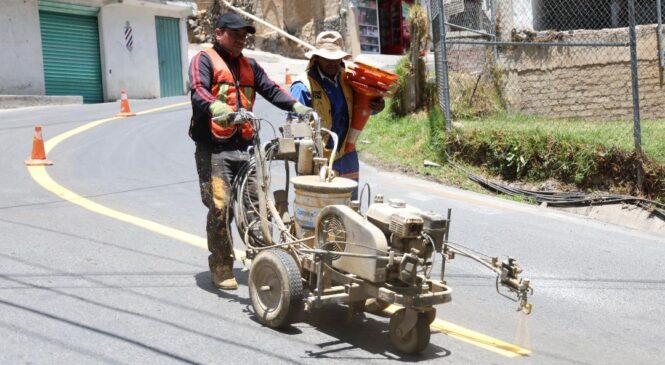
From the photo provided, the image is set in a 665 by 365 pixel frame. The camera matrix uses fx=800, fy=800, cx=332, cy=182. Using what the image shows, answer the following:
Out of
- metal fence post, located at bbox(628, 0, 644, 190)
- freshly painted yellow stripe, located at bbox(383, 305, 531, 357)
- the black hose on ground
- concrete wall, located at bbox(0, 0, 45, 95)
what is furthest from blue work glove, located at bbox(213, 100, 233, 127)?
concrete wall, located at bbox(0, 0, 45, 95)

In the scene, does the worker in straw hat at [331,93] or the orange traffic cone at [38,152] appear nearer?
the worker in straw hat at [331,93]

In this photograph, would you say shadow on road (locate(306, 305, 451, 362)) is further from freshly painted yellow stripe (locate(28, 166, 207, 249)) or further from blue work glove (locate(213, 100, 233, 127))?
freshly painted yellow stripe (locate(28, 166, 207, 249))

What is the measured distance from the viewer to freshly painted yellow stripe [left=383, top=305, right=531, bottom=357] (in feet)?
16.2

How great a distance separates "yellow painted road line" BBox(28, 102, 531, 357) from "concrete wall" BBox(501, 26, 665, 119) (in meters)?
7.89

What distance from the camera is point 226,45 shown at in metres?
5.82

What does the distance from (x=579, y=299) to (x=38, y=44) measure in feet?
68.6

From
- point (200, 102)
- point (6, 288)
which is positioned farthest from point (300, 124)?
point (6, 288)

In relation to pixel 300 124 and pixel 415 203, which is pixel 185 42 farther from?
pixel 300 124

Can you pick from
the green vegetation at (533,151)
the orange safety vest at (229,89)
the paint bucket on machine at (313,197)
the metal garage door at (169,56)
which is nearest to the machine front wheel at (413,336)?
the paint bucket on machine at (313,197)

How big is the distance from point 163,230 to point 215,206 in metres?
1.87

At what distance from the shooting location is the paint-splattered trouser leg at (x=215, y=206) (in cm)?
587

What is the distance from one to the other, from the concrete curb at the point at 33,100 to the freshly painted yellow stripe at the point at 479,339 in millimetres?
17938

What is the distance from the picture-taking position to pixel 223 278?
592cm

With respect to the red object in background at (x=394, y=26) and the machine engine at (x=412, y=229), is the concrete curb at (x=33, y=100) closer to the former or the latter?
the red object in background at (x=394, y=26)
